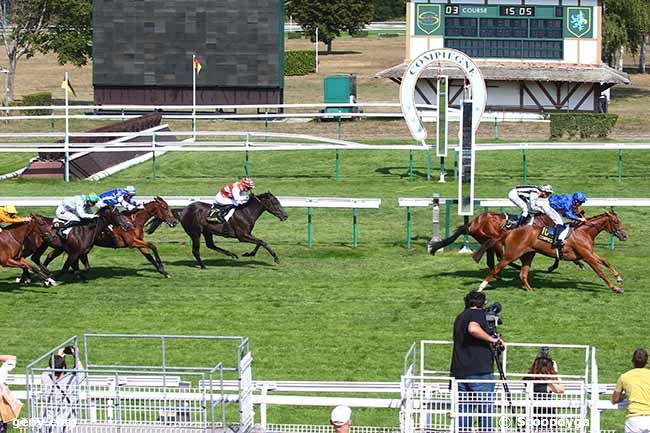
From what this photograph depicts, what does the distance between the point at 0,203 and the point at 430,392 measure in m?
12.9

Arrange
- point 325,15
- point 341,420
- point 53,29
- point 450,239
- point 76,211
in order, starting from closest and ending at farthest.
Answer: point 341,420 < point 76,211 < point 450,239 < point 53,29 < point 325,15

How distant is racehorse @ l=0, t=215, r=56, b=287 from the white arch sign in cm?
698

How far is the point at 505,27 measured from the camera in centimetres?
3844

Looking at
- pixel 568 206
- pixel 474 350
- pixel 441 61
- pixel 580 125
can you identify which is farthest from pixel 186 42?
pixel 474 350

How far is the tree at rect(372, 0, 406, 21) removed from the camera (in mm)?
89625

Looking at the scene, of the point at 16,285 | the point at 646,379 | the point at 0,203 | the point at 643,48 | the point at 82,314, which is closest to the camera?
the point at 646,379

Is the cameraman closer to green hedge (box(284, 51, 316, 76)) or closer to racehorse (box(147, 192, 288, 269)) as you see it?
racehorse (box(147, 192, 288, 269))

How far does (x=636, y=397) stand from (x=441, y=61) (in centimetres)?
1479

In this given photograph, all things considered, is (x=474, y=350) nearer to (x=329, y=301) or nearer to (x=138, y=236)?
(x=329, y=301)

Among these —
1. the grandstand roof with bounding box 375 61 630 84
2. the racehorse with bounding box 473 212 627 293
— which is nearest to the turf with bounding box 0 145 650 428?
the racehorse with bounding box 473 212 627 293

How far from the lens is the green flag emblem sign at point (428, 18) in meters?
38.8

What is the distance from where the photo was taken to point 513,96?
39438 millimetres

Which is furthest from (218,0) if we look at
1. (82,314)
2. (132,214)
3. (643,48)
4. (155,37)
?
(643,48)

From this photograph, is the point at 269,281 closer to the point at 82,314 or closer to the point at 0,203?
the point at 82,314
